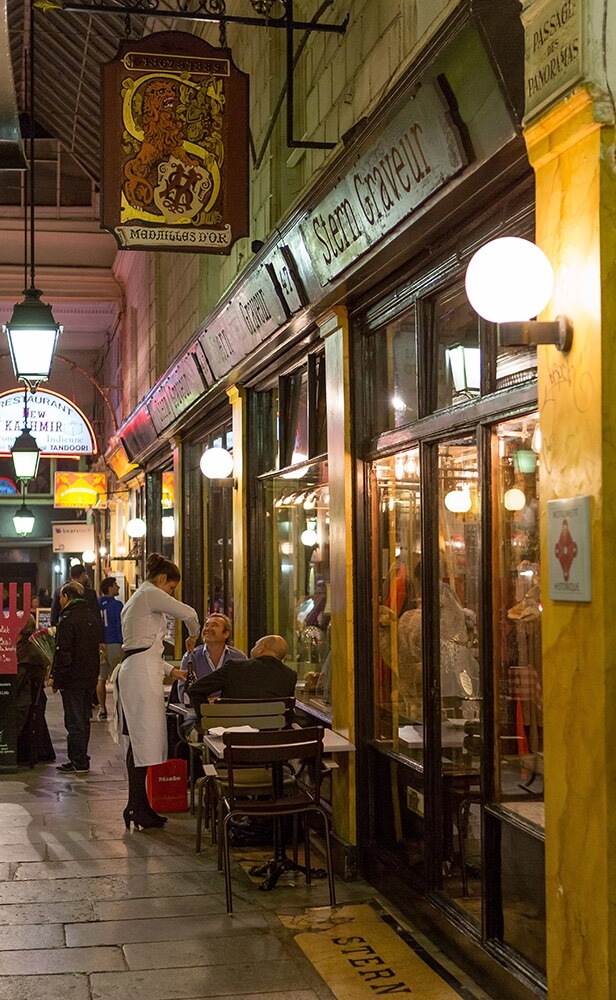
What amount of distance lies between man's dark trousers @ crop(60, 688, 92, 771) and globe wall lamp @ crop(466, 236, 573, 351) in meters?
8.12

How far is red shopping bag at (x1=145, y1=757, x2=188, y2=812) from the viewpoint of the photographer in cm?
934

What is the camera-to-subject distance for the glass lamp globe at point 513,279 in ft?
14.1

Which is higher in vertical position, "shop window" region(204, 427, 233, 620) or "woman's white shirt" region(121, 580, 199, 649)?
"shop window" region(204, 427, 233, 620)

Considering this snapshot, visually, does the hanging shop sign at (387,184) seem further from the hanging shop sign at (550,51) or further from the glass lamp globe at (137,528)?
the glass lamp globe at (137,528)

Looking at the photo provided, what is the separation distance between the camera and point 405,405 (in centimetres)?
693

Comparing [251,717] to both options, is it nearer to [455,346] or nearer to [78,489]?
[455,346]

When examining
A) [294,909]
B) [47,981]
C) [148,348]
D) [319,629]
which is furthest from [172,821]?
[148,348]

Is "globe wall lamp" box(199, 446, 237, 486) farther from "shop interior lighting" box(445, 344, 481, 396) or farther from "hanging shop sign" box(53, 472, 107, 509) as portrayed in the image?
"hanging shop sign" box(53, 472, 107, 509)

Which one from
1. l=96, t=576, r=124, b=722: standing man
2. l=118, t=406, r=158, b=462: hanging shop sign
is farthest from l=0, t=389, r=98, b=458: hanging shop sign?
l=96, t=576, r=124, b=722: standing man

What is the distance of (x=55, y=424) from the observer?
19609mm

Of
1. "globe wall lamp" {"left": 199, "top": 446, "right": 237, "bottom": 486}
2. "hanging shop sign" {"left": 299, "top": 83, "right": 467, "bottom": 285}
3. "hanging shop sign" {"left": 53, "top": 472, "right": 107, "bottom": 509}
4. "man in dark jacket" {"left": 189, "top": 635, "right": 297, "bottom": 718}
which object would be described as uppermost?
"hanging shop sign" {"left": 299, "top": 83, "right": 467, "bottom": 285}

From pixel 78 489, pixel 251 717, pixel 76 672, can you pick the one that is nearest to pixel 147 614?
pixel 251 717

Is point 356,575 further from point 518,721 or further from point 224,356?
point 224,356

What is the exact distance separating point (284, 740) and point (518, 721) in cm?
188
